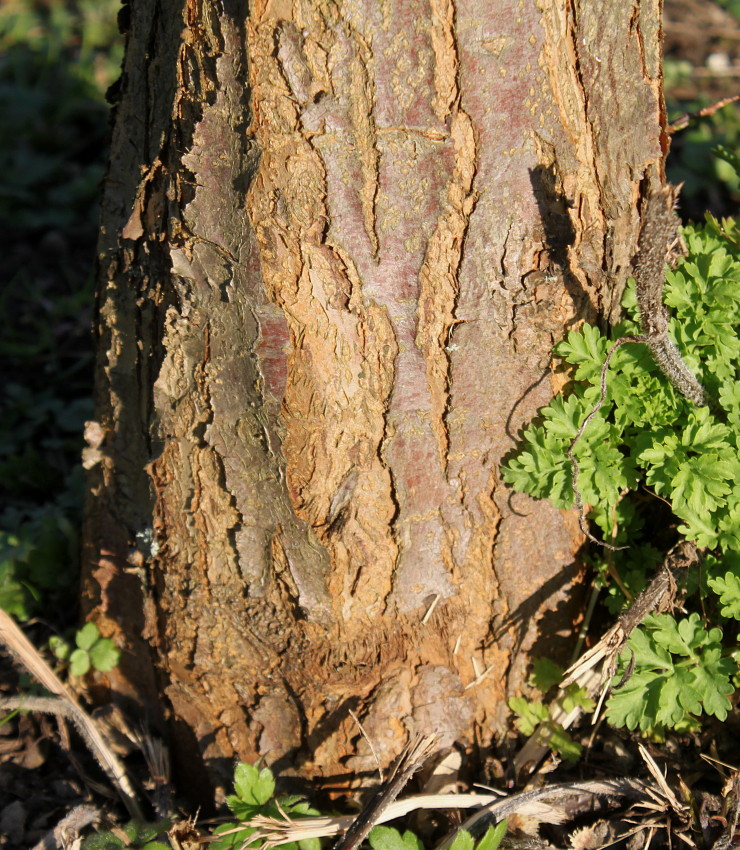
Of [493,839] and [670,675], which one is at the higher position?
[670,675]

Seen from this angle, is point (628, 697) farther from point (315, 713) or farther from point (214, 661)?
point (214, 661)

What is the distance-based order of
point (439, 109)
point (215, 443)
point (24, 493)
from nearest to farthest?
point (439, 109), point (215, 443), point (24, 493)

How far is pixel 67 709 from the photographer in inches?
83.9

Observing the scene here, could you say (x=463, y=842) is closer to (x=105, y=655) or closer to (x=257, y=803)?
(x=257, y=803)

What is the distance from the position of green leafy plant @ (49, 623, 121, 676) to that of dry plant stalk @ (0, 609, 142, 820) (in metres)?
0.12

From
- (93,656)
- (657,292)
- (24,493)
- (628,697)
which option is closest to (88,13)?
(24,493)

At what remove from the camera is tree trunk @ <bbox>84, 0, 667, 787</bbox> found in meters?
1.51

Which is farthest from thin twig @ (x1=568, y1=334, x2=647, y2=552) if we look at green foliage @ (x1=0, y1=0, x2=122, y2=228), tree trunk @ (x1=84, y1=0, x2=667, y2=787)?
green foliage @ (x1=0, y1=0, x2=122, y2=228)

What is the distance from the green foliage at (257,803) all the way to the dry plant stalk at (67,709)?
1.41 feet

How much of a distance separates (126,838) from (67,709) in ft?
1.27

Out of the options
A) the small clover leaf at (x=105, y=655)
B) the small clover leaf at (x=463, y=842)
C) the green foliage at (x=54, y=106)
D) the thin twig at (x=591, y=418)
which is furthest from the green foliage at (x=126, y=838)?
the green foliage at (x=54, y=106)

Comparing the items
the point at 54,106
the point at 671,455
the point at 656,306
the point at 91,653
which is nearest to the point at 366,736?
the point at 91,653

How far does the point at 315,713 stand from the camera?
203 cm

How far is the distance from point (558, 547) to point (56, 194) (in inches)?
150
